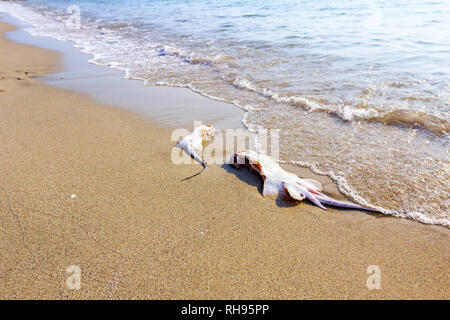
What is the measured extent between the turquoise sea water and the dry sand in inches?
19.7

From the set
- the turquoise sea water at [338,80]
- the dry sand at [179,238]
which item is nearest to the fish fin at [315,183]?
the dry sand at [179,238]

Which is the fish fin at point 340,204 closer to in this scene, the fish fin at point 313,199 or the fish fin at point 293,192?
the fish fin at point 313,199

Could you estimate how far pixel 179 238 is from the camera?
2213mm

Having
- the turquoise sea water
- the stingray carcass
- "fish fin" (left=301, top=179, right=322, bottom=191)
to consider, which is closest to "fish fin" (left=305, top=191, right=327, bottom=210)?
the stingray carcass

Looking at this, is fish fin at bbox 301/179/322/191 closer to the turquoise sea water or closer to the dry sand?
the dry sand

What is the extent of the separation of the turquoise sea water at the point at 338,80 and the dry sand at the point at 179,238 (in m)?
0.50

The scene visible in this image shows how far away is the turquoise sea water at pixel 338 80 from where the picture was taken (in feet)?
9.64

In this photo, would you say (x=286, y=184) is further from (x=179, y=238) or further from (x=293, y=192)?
(x=179, y=238)

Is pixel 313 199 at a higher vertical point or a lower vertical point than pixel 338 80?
lower

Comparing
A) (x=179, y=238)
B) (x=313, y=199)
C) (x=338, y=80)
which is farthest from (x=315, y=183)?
(x=338, y=80)

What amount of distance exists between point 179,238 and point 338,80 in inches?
182

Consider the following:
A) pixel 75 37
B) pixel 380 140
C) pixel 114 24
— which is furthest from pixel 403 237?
pixel 114 24

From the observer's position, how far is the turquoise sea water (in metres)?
2.94
